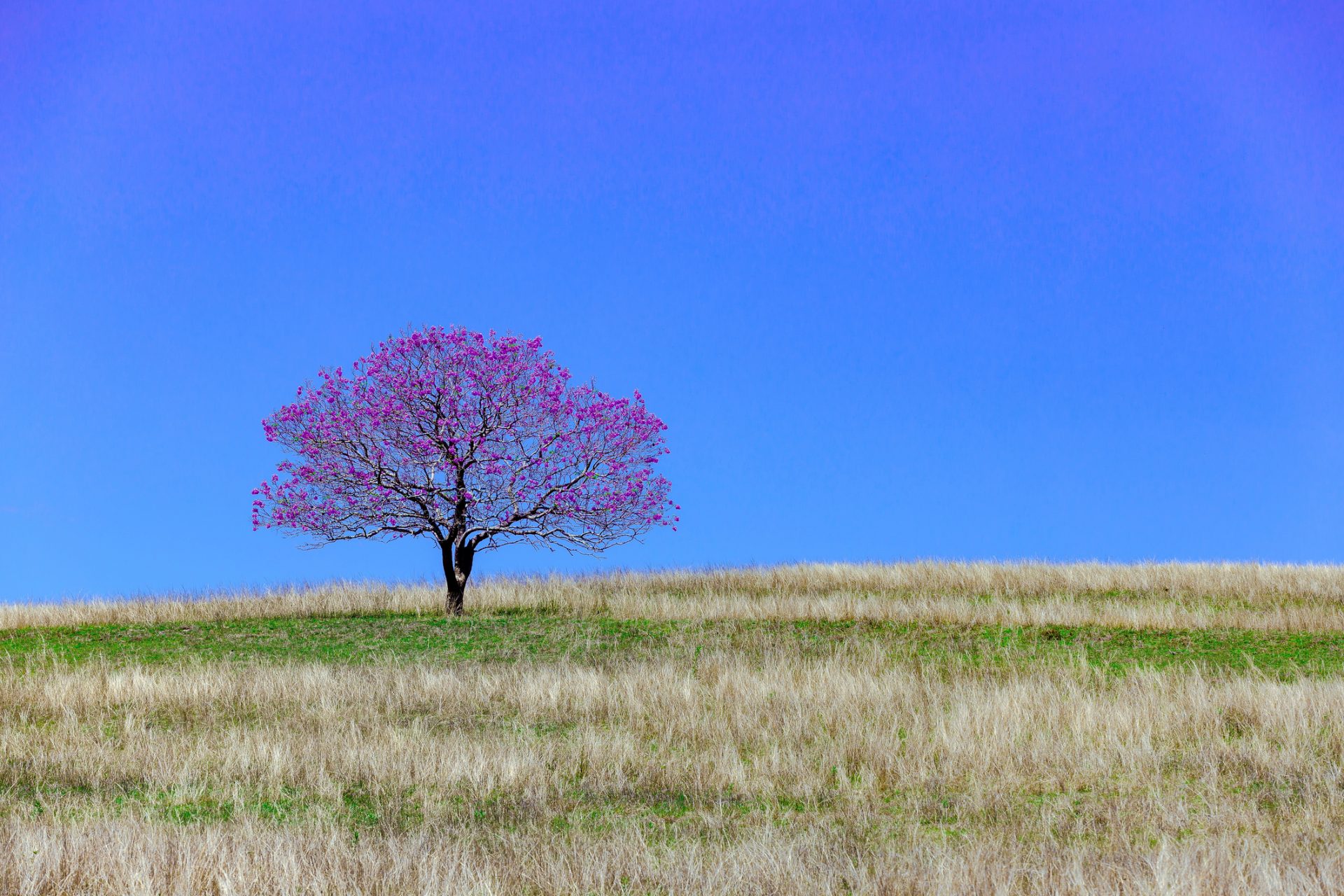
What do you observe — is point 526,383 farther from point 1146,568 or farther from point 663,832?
point 1146,568

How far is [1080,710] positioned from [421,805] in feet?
27.1

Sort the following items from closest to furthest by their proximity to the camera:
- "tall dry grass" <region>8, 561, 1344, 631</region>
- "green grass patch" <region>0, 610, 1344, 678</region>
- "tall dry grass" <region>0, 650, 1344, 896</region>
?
"tall dry grass" <region>0, 650, 1344, 896</region> → "green grass patch" <region>0, 610, 1344, 678</region> → "tall dry grass" <region>8, 561, 1344, 631</region>

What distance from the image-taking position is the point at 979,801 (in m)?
9.69

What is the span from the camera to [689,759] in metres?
11.2

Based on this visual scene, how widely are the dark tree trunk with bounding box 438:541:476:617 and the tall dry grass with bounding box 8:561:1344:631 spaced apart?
821 millimetres

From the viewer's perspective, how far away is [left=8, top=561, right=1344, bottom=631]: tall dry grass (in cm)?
2433

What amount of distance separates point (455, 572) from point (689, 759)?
1748 centimetres

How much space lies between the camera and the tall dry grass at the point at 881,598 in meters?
24.3

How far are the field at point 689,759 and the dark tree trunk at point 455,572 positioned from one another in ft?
9.37

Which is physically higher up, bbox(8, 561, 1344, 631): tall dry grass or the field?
bbox(8, 561, 1344, 631): tall dry grass

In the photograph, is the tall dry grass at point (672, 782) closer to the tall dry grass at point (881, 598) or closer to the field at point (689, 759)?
the field at point (689, 759)

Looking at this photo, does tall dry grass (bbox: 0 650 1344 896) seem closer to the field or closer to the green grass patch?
the field

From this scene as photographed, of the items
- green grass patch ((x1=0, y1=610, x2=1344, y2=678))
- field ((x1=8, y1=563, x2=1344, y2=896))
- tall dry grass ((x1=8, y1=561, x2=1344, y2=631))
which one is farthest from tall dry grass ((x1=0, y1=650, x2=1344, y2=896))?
tall dry grass ((x1=8, y1=561, x2=1344, y2=631))

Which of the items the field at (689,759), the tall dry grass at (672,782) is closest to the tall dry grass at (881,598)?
the field at (689,759)
